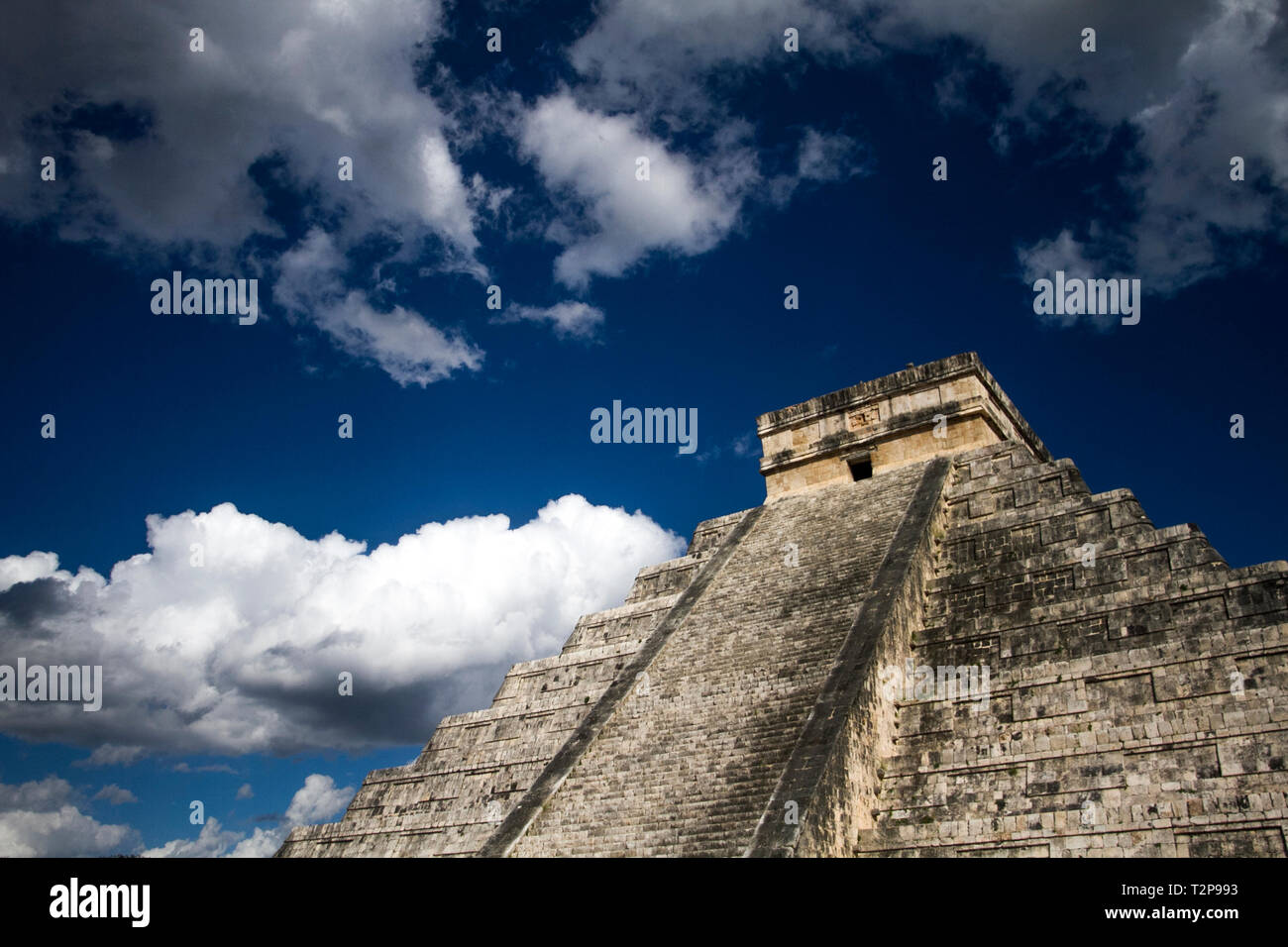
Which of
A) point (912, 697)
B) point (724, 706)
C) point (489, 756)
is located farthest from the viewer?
point (489, 756)

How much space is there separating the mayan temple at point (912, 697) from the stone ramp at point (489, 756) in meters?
0.04

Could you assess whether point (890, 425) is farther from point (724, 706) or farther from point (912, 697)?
point (724, 706)

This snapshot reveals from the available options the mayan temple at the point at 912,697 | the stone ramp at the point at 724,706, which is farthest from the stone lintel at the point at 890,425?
the stone ramp at the point at 724,706

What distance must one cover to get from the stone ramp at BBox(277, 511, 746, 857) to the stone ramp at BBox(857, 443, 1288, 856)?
472cm

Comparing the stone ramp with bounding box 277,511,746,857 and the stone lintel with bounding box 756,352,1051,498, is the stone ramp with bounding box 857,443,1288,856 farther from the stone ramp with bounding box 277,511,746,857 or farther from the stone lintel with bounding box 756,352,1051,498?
the stone ramp with bounding box 277,511,746,857

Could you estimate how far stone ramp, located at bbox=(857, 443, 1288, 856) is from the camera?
758 cm

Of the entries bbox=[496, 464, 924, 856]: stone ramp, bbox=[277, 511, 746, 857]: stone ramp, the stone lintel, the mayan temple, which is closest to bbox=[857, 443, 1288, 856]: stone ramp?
the mayan temple

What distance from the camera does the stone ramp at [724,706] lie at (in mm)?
9008

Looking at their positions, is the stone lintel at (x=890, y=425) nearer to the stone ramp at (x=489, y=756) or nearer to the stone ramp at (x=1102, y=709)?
the stone ramp at (x=489, y=756)

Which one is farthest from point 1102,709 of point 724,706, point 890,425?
point 890,425

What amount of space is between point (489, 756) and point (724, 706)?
4153mm

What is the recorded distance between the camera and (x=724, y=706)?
10.4m

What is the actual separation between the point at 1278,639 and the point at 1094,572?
194 centimetres
